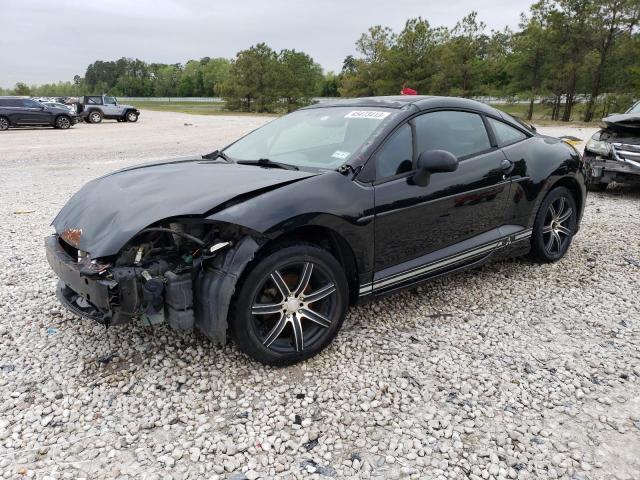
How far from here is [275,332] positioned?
2.93 metres

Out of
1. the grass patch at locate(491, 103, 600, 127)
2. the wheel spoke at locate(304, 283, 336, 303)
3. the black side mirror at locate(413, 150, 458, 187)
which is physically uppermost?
the black side mirror at locate(413, 150, 458, 187)

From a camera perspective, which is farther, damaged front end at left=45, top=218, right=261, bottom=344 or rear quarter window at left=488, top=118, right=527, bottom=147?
rear quarter window at left=488, top=118, right=527, bottom=147

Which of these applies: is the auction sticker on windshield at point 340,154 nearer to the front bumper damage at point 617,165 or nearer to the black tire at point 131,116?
the front bumper damage at point 617,165

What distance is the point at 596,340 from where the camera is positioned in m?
3.37

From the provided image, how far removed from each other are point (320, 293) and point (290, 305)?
20 cm

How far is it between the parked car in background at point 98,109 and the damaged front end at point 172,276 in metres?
29.3

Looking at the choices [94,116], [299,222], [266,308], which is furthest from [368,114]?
[94,116]

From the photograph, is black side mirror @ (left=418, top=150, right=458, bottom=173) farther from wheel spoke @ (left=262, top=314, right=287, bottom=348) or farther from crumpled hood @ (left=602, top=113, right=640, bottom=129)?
crumpled hood @ (left=602, top=113, right=640, bottom=129)

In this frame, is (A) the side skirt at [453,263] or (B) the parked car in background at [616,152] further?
(B) the parked car in background at [616,152]

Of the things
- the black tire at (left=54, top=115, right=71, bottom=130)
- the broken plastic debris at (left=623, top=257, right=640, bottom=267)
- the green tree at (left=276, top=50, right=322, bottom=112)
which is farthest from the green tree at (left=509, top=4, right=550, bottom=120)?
the broken plastic debris at (left=623, top=257, right=640, bottom=267)

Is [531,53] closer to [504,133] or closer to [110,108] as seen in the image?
[110,108]

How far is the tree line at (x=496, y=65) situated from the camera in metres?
35.1

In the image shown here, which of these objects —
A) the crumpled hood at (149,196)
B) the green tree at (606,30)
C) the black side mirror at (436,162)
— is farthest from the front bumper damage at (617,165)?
the green tree at (606,30)

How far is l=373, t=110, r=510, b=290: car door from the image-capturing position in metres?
3.29
